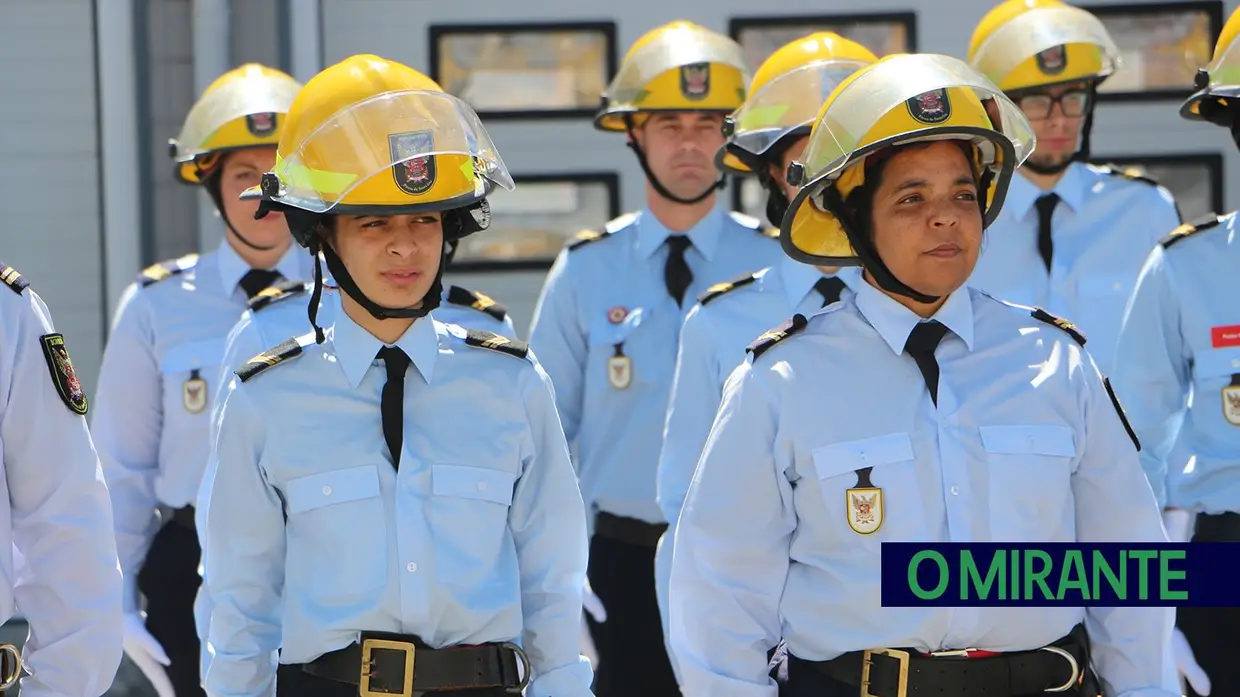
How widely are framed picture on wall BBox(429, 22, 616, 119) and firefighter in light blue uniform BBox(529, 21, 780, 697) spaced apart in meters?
1.12

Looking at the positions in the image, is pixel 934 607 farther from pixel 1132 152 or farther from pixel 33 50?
pixel 33 50

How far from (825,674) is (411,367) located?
36.4 inches

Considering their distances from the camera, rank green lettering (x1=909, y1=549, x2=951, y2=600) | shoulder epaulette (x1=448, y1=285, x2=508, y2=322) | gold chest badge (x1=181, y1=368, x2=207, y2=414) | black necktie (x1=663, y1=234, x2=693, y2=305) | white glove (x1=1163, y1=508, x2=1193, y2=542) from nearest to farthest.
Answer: green lettering (x1=909, y1=549, x2=951, y2=600) → shoulder epaulette (x1=448, y1=285, x2=508, y2=322) → white glove (x1=1163, y1=508, x2=1193, y2=542) → gold chest badge (x1=181, y1=368, x2=207, y2=414) → black necktie (x1=663, y1=234, x2=693, y2=305)

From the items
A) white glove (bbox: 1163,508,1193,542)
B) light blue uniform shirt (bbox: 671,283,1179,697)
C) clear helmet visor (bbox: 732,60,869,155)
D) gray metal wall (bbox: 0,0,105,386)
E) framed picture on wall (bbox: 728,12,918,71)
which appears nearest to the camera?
light blue uniform shirt (bbox: 671,283,1179,697)

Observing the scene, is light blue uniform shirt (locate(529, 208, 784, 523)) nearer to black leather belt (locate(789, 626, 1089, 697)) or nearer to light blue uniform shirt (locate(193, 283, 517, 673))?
light blue uniform shirt (locate(193, 283, 517, 673))

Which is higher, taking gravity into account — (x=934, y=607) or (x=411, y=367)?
(x=411, y=367)

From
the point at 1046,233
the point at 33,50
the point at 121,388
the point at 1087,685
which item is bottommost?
the point at 1087,685

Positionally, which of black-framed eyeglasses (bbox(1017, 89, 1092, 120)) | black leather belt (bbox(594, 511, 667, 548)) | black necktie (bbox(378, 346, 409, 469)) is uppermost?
black-framed eyeglasses (bbox(1017, 89, 1092, 120))

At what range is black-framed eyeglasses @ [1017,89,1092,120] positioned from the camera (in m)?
5.54

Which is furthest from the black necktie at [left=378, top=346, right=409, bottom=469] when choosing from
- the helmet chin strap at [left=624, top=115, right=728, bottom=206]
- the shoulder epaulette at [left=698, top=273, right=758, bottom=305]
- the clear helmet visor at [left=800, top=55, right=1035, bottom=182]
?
the helmet chin strap at [left=624, top=115, right=728, bottom=206]

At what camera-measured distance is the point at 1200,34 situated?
6645 mm

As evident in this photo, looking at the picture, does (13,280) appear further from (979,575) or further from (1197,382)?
(1197,382)

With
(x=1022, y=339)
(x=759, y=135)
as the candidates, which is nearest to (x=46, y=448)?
(x=1022, y=339)

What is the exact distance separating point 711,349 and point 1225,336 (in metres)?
1.17
